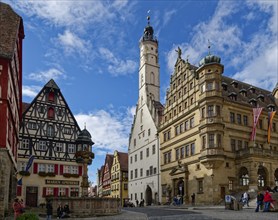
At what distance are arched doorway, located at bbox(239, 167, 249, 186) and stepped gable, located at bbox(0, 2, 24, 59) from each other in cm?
2889

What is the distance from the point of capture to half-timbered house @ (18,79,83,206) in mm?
47000

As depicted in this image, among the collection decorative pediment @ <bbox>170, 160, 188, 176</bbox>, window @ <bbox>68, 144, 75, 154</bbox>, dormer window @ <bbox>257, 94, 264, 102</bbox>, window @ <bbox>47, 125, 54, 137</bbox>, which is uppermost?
dormer window @ <bbox>257, 94, 264, 102</bbox>

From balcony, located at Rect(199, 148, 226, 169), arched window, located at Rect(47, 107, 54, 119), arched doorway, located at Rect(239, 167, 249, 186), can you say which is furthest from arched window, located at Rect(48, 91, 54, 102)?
arched doorway, located at Rect(239, 167, 249, 186)

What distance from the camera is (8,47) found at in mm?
24875

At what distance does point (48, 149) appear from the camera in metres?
49.4

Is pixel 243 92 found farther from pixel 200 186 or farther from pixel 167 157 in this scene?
pixel 200 186

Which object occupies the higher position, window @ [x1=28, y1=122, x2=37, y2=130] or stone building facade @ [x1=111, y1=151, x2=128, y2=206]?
window @ [x1=28, y1=122, x2=37, y2=130]

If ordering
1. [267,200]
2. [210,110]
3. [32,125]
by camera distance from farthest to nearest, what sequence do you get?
[32,125], [210,110], [267,200]

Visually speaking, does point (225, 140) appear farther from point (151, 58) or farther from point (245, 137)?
point (151, 58)

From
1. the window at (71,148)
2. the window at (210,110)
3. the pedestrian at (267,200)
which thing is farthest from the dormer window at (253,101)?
the pedestrian at (267,200)

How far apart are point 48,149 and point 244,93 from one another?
26.3 m

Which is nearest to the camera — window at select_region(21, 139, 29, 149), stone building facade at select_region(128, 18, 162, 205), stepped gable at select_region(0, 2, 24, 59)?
stepped gable at select_region(0, 2, 24, 59)

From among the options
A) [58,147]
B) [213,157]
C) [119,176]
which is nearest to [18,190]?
[58,147]

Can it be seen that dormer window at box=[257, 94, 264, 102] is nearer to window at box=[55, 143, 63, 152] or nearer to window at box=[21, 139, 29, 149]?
window at box=[55, 143, 63, 152]
